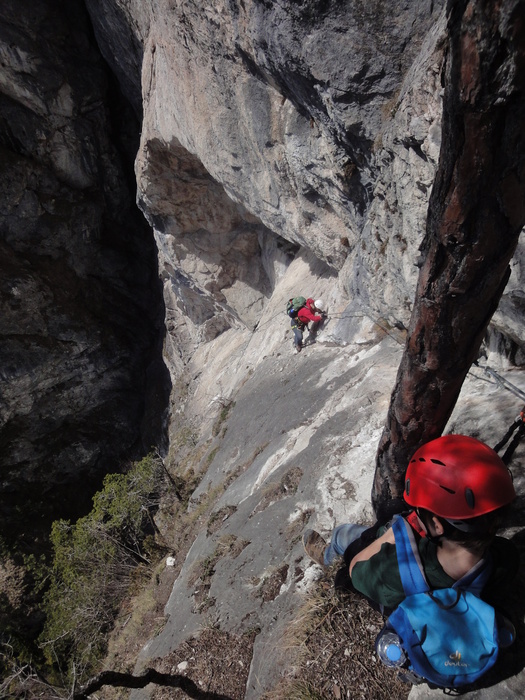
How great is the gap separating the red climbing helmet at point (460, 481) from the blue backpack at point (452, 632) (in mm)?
445

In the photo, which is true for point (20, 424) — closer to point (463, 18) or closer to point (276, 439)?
point (276, 439)

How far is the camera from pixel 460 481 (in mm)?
2342

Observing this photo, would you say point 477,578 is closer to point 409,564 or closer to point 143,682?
point 409,564

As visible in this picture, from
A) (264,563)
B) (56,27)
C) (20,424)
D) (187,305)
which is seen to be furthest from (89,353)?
(264,563)

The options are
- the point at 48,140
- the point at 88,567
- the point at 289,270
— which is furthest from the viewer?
the point at 48,140

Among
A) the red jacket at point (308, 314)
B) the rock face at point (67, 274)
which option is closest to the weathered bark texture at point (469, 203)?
the red jacket at point (308, 314)

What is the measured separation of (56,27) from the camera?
18.8 metres

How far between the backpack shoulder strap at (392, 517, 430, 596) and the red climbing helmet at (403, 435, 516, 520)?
0.27 m

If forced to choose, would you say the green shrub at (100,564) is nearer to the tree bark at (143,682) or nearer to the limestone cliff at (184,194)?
the limestone cliff at (184,194)

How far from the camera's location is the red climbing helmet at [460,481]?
7.47 feet

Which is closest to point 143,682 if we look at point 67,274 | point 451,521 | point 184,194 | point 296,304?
point 451,521

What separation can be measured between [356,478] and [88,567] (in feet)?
29.3

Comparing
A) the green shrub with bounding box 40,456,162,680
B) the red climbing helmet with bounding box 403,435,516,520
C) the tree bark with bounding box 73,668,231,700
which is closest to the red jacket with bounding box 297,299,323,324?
the green shrub with bounding box 40,456,162,680

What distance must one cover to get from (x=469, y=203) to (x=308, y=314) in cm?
907
